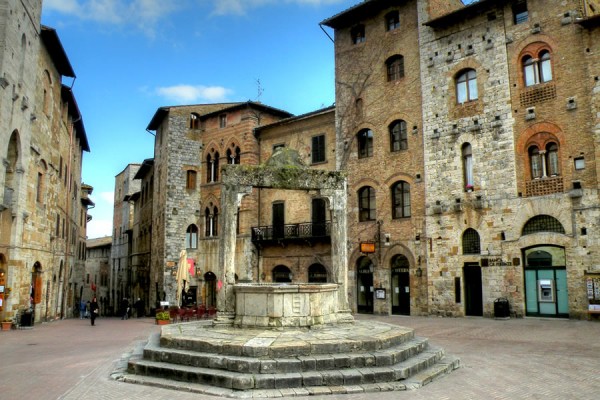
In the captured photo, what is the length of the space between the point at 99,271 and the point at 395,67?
48337mm

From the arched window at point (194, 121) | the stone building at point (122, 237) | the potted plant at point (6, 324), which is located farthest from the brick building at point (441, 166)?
the stone building at point (122, 237)

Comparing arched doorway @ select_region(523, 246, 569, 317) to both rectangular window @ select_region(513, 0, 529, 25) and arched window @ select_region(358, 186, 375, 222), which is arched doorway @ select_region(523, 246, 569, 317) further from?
rectangular window @ select_region(513, 0, 529, 25)

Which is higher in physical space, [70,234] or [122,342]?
[70,234]

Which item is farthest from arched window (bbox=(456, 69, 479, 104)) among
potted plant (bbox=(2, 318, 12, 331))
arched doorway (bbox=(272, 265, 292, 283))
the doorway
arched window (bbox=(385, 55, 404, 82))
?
potted plant (bbox=(2, 318, 12, 331))

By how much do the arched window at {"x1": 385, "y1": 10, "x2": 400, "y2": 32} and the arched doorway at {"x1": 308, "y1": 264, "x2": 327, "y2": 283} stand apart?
13.0m

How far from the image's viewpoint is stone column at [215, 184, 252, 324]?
12342 mm

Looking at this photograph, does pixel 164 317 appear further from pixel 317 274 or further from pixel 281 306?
pixel 281 306

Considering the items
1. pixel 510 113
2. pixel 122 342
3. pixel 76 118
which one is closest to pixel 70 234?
pixel 76 118

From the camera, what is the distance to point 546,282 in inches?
765

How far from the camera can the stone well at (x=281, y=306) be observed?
11086 mm

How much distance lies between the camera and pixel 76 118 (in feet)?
103

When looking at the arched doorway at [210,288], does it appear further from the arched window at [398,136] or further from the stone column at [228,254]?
the stone column at [228,254]

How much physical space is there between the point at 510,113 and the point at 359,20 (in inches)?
401

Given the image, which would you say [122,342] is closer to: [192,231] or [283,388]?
[283,388]
